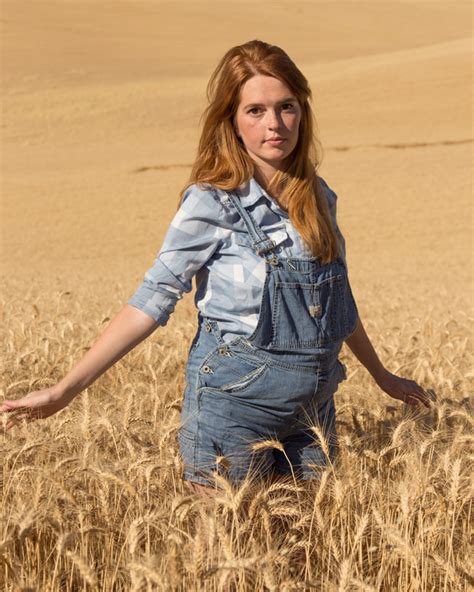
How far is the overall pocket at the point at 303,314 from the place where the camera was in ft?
7.34

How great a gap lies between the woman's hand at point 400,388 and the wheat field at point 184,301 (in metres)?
0.11

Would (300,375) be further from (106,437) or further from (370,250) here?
(370,250)

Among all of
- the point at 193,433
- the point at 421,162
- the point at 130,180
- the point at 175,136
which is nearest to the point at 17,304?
the point at 193,433

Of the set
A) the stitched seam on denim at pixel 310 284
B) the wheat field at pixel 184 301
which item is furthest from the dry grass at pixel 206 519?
the stitched seam on denim at pixel 310 284

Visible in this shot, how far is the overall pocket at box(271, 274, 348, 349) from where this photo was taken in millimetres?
2236

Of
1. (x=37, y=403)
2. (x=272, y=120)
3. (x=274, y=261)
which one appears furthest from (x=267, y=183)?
(x=37, y=403)

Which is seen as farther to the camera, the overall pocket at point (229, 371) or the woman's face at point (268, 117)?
the woman's face at point (268, 117)

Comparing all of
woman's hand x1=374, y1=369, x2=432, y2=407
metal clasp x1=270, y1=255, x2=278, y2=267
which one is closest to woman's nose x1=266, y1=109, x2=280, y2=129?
metal clasp x1=270, y1=255, x2=278, y2=267

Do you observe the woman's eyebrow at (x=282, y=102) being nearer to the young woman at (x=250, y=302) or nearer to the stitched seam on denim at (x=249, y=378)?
the young woman at (x=250, y=302)

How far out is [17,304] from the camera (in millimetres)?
6574

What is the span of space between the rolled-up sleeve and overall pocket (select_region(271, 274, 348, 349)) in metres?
0.21

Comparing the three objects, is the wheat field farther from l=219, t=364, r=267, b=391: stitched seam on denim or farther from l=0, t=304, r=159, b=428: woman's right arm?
l=219, t=364, r=267, b=391: stitched seam on denim

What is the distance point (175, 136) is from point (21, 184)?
7.90 metres

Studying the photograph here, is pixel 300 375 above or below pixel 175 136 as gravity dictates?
below
